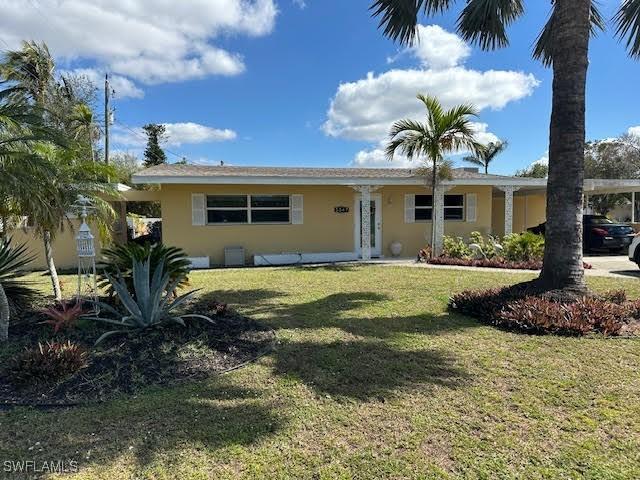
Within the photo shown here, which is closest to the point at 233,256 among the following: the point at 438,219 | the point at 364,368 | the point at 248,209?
the point at 248,209

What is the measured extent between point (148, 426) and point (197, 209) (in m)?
10.7

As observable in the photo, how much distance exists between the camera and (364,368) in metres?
4.36

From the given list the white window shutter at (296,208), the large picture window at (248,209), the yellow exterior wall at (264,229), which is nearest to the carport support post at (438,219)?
the yellow exterior wall at (264,229)

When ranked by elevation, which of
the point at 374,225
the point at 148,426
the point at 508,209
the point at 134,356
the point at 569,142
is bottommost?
the point at 148,426

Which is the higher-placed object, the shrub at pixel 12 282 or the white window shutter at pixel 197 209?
the white window shutter at pixel 197 209

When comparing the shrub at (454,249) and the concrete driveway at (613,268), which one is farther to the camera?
the shrub at (454,249)

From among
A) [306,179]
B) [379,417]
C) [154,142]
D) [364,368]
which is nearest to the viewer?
[379,417]

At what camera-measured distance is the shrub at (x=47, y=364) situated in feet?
12.7

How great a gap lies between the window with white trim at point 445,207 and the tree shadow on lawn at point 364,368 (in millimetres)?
10771

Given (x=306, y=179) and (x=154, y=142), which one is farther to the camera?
(x=154, y=142)

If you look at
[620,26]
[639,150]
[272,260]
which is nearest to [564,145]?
[620,26]

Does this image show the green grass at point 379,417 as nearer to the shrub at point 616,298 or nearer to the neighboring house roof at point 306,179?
the shrub at point 616,298

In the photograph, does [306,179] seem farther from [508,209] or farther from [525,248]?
[508,209]

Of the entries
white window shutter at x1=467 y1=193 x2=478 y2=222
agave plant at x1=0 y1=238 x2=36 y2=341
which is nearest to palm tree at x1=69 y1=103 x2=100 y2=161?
agave plant at x1=0 y1=238 x2=36 y2=341
